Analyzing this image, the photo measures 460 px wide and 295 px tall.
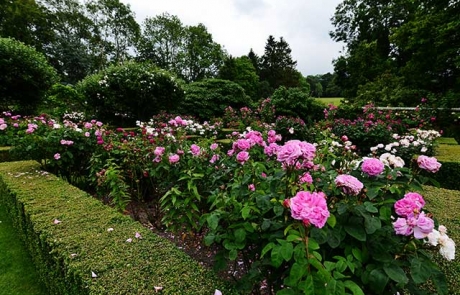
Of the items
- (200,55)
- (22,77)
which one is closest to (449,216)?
(22,77)

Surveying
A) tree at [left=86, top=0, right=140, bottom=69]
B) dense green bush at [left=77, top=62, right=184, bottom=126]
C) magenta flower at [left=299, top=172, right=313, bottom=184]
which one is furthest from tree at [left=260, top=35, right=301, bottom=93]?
magenta flower at [left=299, top=172, right=313, bottom=184]

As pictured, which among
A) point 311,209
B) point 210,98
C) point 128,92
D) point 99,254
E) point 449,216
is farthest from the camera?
point 210,98

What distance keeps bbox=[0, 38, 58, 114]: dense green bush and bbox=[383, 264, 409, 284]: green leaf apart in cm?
986

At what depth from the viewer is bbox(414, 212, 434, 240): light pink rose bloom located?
78 centimetres

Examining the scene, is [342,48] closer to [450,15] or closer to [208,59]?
[450,15]

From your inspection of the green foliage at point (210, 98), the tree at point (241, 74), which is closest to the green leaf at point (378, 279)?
the green foliage at point (210, 98)

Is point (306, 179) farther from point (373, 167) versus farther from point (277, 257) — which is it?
point (277, 257)

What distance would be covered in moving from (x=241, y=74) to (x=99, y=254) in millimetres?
24415

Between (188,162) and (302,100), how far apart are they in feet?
30.4

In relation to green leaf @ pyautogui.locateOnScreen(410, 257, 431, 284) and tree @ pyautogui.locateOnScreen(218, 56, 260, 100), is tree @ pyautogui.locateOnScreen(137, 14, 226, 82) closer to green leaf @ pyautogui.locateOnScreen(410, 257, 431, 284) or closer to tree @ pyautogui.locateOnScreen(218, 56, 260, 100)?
tree @ pyautogui.locateOnScreen(218, 56, 260, 100)

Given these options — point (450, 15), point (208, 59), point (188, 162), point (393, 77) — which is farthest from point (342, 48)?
point (188, 162)

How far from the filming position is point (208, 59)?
2555cm

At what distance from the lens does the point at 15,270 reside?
235cm

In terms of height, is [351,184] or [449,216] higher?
[351,184]
